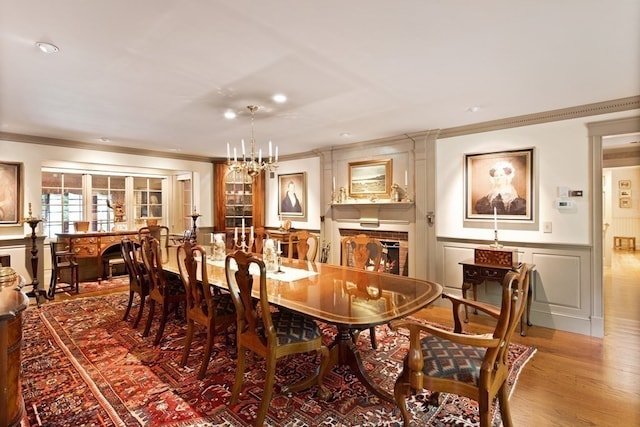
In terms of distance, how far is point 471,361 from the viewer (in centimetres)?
178

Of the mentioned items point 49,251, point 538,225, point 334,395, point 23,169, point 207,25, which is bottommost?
point 334,395

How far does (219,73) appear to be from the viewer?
2594 millimetres

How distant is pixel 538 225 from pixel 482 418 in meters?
2.83

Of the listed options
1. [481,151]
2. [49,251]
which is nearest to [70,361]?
[49,251]

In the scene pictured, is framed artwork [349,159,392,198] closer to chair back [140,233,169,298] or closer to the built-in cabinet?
the built-in cabinet

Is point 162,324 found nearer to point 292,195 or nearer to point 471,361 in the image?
point 471,361

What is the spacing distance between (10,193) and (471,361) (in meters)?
5.91

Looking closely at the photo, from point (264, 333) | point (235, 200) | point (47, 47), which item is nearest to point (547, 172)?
point (264, 333)

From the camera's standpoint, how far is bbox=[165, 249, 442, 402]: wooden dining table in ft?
6.19

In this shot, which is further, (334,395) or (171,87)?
(171,87)

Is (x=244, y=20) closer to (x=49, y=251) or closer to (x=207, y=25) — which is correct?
(x=207, y=25)

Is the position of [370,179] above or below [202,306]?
above

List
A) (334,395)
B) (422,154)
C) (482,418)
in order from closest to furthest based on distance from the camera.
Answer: (482,418) < (334,395) < (422,154)

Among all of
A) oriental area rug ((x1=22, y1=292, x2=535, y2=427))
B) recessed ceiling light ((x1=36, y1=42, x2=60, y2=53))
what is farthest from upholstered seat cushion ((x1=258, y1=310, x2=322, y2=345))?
recessed ceiling light ((x1=36, y1=42, x2=60, y2=53))
